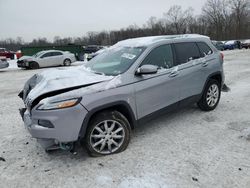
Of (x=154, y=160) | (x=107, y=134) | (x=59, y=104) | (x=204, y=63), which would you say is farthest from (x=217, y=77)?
(x=59, y=104)

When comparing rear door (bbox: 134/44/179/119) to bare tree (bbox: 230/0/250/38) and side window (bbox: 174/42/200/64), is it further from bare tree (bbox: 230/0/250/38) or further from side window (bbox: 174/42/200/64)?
bare tree (bbox: 230/0/250/38)

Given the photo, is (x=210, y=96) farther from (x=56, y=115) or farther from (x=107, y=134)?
(x=56, y=115)

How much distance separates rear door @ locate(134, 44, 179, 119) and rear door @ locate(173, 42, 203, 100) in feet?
0.60

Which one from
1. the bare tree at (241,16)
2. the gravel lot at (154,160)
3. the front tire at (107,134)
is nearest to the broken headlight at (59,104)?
the front tire at (107,134)

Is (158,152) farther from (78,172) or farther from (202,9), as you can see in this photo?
(202,9)

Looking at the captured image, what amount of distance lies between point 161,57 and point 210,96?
182 cm

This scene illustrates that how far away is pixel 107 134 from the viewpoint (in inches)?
144

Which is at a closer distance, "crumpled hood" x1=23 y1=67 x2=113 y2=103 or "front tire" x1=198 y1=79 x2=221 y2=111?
"crumpled hood" x1=23 y1=67 x2=113 y2=103

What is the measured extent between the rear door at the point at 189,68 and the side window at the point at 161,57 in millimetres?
179

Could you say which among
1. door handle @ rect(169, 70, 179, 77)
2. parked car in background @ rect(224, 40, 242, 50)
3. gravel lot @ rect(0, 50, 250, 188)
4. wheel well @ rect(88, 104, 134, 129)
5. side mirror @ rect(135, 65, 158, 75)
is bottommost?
gravel lot @ rect(0, 50, 250, 188)

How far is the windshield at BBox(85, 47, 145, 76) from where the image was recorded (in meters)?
4.05

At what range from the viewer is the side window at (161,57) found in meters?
4.22

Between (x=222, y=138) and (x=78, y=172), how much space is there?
96.4 inches

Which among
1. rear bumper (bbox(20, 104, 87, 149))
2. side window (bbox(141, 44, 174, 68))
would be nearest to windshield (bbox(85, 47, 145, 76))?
side window (bbox(141, 44, 174, 68))
